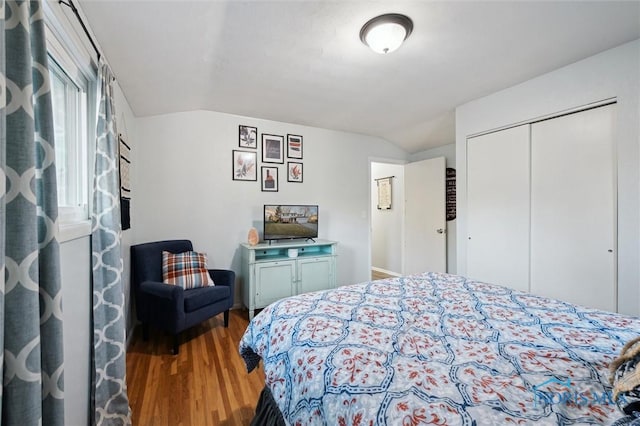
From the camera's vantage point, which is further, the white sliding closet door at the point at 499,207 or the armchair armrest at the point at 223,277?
the armchair armrest at the point at 223,277

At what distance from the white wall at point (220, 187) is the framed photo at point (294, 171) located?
7cm

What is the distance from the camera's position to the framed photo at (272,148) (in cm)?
377

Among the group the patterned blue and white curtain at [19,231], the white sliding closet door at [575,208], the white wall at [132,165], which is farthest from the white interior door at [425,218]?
the patterned blue and white curtain at [19,231]

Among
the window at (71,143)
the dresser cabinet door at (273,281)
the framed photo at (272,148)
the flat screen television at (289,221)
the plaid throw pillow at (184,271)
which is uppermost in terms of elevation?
the framed photo at (272,148)

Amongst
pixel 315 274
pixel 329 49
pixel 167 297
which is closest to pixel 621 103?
pixel 329 49

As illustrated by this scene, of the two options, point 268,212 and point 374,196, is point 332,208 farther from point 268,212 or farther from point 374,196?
point 374,196

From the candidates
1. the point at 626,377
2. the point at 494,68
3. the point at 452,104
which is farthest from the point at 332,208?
the point at 626,377

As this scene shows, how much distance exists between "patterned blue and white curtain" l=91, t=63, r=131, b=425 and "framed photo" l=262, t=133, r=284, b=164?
2.12 metres

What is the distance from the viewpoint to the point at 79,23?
4.74 ft

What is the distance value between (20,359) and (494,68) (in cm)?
331

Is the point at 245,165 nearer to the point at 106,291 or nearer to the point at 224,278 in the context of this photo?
the point at 224,278

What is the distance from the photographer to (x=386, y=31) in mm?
1840

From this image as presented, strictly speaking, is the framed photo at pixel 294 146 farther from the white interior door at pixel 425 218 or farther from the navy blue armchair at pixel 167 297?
the white interior door at pixel 425 218

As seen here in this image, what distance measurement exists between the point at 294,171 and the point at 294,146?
35cm
